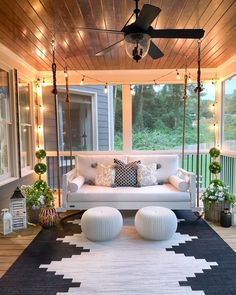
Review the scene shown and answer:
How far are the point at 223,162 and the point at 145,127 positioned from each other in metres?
1.74

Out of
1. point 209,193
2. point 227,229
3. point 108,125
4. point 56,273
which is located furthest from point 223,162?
point 56,273

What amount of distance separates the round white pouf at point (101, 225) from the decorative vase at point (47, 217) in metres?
0.77

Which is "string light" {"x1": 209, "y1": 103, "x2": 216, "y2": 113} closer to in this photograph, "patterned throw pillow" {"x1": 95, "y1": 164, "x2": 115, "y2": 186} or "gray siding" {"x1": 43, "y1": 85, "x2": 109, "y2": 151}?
"gray siding" {"x1": 43, "y1": 85, "x2": 109, "y2": 151}

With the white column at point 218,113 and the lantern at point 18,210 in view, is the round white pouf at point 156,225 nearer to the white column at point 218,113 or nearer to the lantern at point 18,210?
the lantern at point 18,210

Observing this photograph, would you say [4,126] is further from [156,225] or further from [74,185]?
[156,225]

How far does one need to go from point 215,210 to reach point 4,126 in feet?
11.7

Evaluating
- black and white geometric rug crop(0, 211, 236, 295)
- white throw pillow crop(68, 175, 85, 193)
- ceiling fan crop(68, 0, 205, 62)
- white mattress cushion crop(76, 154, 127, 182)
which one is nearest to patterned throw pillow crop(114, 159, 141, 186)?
white mattress cushion crop(76, 154, 127, 182)

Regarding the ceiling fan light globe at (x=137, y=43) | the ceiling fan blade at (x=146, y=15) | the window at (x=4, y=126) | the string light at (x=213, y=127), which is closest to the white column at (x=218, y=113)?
the string light at (x=213, y=127)

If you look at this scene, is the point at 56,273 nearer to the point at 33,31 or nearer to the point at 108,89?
the point at 33,31

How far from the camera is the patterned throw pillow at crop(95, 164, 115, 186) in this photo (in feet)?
13.9

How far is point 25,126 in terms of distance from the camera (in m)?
4.93

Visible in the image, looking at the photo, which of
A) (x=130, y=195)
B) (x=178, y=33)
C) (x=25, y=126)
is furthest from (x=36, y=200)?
(x=178, y=33)

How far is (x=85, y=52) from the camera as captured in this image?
399cm

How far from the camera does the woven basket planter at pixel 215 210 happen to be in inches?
150
